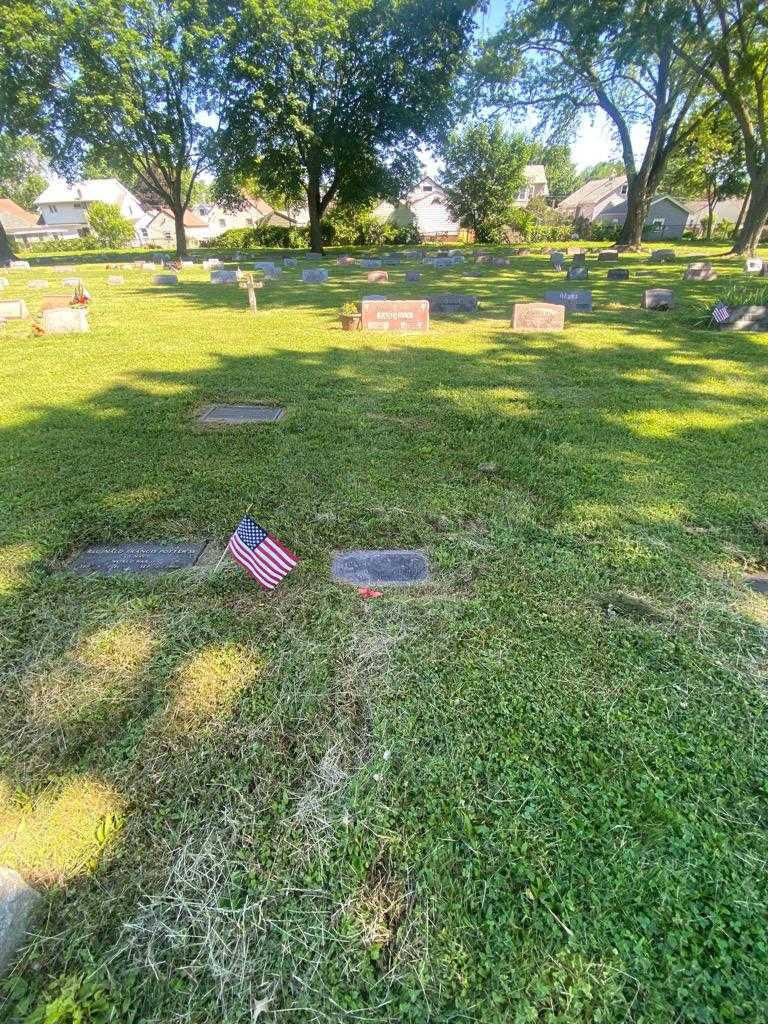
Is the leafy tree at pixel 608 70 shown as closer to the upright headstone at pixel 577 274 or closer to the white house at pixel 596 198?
the upright headstone at pixel 577 274

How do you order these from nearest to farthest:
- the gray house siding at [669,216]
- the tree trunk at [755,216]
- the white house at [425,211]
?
the tree trunk at [755,216] < the white house at [425,211] < the gray house siding at [669,216]

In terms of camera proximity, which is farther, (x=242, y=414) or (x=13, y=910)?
(x=242, y=414)

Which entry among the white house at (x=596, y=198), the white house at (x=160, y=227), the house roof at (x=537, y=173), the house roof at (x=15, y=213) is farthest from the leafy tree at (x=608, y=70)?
the house roof at (x=15, y=213)

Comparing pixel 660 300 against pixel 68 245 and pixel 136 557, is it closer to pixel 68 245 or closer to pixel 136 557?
pixel 136 557

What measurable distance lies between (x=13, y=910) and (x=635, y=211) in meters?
34.7

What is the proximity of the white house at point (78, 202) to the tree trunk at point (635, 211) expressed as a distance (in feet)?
187

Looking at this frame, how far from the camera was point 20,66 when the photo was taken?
81.4ft

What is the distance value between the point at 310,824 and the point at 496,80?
3132cm

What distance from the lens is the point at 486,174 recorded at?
43.0 meters

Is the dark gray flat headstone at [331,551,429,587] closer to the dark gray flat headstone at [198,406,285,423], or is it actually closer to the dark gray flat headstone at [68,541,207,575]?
the dark gray flat headstone at [68,541,207,575]

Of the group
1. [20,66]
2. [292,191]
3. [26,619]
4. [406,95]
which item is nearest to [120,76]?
[20,66]

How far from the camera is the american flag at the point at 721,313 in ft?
30.2

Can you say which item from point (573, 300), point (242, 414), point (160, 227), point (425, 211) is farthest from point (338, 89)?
point (160, 227)

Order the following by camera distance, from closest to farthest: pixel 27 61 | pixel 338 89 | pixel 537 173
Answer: pixel 27 61, pixel 338 89, pixel 537 173
